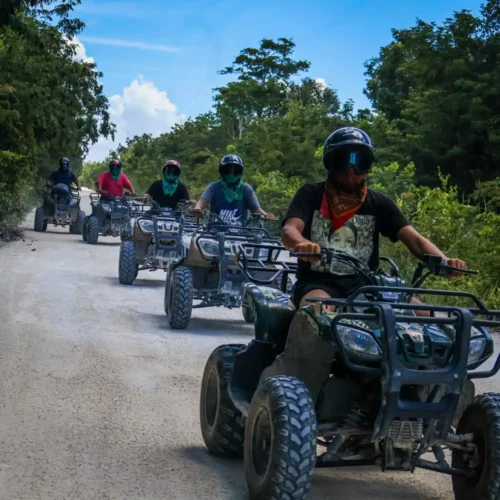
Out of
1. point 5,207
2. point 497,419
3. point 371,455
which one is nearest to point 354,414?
point 371,455

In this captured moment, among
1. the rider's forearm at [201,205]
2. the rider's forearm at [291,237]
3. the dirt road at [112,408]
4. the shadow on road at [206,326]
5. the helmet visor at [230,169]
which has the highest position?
the helmet visor at [230,169]

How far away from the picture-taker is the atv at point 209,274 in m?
10.5

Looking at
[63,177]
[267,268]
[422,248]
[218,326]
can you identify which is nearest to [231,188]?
[218,326]

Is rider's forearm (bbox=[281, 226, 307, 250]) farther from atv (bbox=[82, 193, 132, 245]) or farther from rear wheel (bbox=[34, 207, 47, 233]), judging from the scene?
rear wheel (bbox=[34, 207, 47, 233])

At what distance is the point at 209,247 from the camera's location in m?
10.9

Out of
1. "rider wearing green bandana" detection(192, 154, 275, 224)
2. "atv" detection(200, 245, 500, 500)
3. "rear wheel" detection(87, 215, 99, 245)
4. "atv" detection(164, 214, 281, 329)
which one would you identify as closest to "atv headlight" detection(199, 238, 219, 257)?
"atv" detection(164, 214, 281, 329)

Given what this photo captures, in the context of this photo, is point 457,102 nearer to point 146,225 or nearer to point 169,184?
point 169,184

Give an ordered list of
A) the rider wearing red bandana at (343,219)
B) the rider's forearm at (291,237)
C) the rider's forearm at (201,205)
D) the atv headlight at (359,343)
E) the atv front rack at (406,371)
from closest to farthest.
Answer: the atv front rack at (406,371) < the atv headlight at (359,343) < the rider's forearm at (291,237) < the rider wearing red bandana at (343,219) < the rider's forearm at (201,205)

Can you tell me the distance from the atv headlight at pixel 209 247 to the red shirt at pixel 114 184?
12534 millimetres

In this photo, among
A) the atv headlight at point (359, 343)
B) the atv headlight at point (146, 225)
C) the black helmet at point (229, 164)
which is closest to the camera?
the atv headlight at point (359, 343)

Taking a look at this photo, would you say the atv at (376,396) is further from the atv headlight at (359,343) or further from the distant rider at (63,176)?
the distant rider at (63,176)

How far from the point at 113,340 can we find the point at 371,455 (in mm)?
5249

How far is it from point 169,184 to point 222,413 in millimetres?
11133

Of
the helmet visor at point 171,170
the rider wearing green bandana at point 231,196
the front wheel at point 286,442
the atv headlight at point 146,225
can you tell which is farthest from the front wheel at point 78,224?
the front wheel at point 286,442
